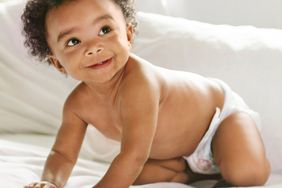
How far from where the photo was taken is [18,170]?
1236mm

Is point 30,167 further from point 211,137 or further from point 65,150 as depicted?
point 211,137

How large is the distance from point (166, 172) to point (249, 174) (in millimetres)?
198

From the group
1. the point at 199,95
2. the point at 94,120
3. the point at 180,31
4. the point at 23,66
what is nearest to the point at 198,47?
the point at 180,31

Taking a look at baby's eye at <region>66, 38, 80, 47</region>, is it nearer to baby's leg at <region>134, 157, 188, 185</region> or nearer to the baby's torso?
the baby's torso

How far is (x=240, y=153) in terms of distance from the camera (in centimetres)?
118

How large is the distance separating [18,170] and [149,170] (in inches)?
11.2

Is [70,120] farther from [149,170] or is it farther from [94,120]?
[149,170]

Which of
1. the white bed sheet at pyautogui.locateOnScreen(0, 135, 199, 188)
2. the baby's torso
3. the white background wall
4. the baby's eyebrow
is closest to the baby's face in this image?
the baby's eyebrow

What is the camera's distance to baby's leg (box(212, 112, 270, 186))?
3.84ft

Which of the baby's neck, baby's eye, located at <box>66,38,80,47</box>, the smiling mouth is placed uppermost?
baby's eye, located at <box>66,38,80,47</box>

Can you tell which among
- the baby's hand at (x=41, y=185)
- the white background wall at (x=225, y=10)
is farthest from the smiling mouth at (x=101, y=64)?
the white background wall at (x=225, y=10)

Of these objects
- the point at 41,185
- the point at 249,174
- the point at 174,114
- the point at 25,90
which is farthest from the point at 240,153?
the point at 25,90

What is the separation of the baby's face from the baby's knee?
32 centimetres

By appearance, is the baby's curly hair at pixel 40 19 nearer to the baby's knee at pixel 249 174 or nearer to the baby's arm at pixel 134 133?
the baby's arm at pixel 134 133
